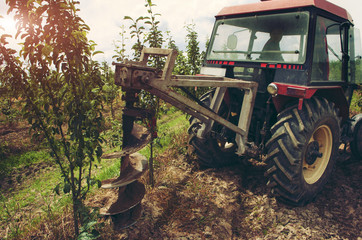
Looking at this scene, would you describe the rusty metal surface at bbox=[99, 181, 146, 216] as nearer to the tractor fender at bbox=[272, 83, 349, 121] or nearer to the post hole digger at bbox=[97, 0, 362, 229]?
the post hole digger at bbox=[97, 0, 362, 229]

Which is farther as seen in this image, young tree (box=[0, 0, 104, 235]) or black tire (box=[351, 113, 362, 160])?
black tire (box=[351, 113, 362, 160])

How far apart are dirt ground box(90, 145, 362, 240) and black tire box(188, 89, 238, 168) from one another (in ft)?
0.58

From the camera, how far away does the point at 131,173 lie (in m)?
2.94

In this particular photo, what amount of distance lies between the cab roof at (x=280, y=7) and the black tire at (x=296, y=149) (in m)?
1.19

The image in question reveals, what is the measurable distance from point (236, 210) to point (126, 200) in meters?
1.48

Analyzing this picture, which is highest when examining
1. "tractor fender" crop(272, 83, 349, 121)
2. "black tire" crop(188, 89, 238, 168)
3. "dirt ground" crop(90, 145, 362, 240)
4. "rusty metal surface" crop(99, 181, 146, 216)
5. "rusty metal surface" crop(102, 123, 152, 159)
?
"tractor fender" crop(272, 83, 349, 121)

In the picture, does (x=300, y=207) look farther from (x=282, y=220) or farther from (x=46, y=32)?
(x=46, y=32)

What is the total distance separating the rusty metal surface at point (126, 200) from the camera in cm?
286

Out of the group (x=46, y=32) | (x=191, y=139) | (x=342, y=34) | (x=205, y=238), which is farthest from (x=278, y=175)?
(x=46, y=32)

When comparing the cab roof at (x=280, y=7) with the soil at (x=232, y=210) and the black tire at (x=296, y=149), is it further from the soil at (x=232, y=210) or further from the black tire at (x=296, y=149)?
the soil at (x=232, y=210)

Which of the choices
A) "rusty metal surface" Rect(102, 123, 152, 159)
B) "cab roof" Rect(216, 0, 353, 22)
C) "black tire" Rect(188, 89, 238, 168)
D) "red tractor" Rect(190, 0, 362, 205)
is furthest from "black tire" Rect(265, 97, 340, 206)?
"rusty metal surface" Rect(102, 123, 152, 159)

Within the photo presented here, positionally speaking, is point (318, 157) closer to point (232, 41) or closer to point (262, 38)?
point (262, 38)

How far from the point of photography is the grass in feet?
11.0

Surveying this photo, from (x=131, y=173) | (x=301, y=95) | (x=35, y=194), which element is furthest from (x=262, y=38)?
(x=35, y=194)
